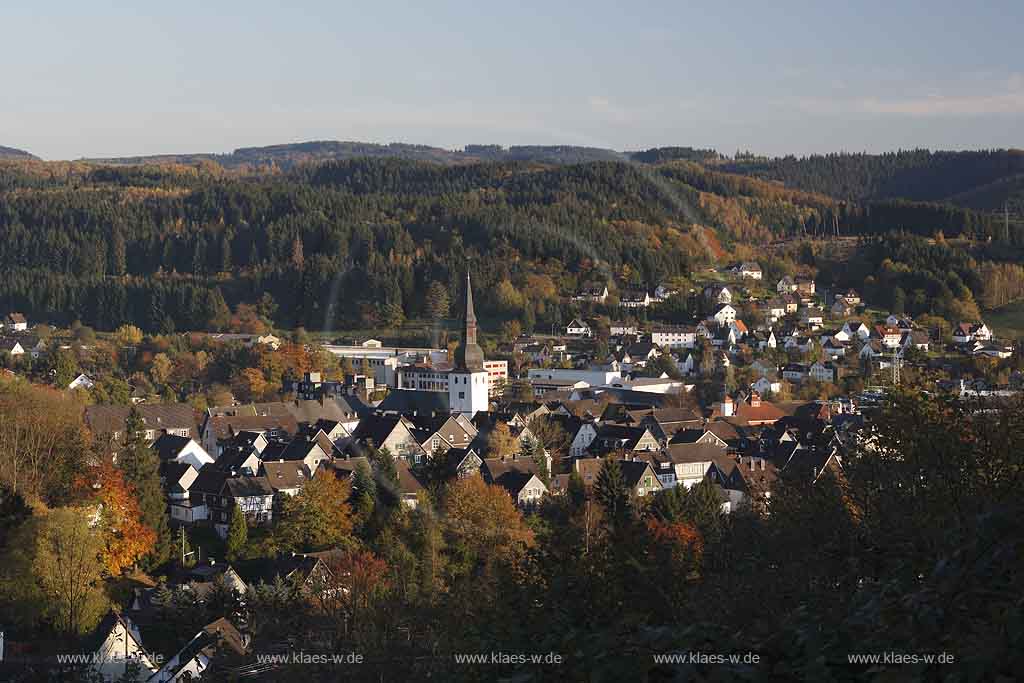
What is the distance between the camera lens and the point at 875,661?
14.0 feet

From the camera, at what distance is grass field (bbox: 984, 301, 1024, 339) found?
52562 mm

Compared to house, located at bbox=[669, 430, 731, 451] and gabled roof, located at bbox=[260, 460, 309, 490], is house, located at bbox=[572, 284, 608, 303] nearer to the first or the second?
house, located at bbox=[669, 430, 731, 451]

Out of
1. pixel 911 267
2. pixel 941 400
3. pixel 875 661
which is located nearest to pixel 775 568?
pixel 941 400

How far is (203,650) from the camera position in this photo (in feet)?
40.5

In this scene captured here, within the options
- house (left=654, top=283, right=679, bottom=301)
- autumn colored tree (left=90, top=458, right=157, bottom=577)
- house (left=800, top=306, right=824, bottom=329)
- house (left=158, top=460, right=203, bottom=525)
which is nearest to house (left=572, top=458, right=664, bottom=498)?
house (left=158, top=460, right=203, bottom=525)

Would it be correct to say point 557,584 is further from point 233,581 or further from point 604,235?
point 604,235

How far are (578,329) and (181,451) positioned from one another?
29440 millimetres

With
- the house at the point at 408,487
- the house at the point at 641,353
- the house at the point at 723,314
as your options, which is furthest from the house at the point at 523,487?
the house at the point at 723,314

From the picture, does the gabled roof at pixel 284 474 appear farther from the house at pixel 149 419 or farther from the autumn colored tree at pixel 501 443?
the house at pixel 149 419

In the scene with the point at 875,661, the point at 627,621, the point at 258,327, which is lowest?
the point at 258,327

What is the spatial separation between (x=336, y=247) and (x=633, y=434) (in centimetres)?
4010

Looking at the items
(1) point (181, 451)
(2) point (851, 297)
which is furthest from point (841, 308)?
(1) point (181, 451)

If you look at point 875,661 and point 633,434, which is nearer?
point 875,661

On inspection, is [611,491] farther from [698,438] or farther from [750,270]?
[750,270]
